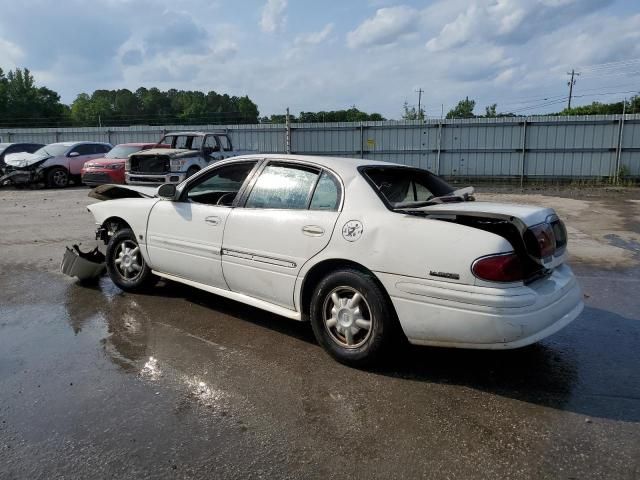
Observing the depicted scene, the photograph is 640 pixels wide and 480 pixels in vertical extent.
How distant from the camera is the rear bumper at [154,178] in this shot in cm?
1341

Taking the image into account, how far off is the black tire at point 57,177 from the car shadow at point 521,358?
1420 centimetres

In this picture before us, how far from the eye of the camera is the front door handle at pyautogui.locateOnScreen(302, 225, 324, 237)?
3859mm

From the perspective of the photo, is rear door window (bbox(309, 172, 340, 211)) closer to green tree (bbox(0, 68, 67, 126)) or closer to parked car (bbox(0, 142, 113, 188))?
parked car (bbox(0, 142, 113, 188))

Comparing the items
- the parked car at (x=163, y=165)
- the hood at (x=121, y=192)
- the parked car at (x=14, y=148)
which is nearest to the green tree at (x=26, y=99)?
the parked car at (x=14, y=148)

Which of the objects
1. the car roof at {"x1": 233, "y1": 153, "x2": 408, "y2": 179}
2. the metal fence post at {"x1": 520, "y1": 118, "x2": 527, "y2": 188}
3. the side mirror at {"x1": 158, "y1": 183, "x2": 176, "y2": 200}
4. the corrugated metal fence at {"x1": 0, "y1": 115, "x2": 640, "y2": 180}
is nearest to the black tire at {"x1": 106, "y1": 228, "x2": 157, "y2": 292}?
the side mirror at {"x1": 158, "y1": 183, "x2": 176, "y2": 200}

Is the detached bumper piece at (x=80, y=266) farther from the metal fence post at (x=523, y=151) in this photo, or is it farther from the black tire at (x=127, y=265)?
the metal fence post at (x=523, y=151)

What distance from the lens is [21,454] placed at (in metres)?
2.74

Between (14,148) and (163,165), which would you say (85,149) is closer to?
(14,148)

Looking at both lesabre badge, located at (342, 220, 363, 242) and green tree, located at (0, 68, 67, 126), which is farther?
green tree, located at (0, 68, 67, 126)

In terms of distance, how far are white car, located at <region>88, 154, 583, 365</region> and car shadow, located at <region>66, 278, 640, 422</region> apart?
1.26 feet

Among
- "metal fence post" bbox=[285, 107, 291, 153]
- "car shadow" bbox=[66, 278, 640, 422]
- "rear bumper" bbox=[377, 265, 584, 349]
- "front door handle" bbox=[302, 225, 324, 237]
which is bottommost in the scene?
"car shadow" bbox=[66, 278, 640, 422]

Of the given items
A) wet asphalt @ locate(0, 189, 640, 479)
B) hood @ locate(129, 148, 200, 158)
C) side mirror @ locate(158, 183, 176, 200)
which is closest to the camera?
wet asphalt @ locate(0, 189, 640, 479)

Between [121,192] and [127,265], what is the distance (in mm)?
963

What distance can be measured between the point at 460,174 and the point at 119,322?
17.0 meters
